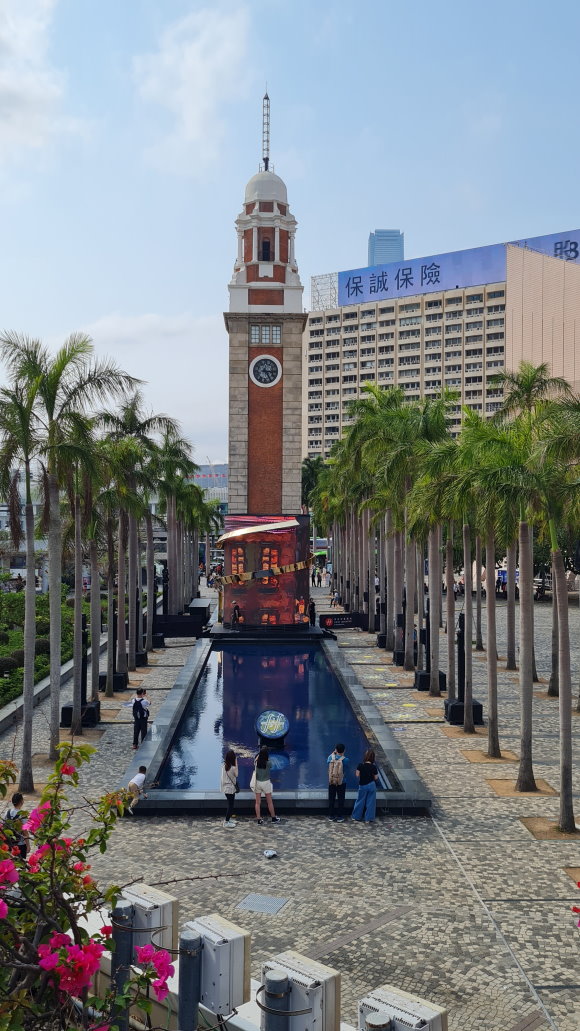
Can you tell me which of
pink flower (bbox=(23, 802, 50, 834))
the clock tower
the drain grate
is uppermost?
the clock tower

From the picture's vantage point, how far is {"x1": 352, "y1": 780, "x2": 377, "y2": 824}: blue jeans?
16641 mm

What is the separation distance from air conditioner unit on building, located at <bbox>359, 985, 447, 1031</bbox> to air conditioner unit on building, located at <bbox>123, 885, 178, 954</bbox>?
2.23 metres

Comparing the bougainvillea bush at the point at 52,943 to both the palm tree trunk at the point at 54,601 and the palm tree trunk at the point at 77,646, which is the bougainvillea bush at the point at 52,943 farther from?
the palm tree trunk at the point at 77,646

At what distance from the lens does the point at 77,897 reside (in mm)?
7027

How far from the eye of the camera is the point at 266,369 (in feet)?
159

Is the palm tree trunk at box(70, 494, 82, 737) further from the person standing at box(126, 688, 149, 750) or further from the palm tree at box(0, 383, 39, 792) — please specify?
→ the palm tree at box(0, 383, 39, 792)

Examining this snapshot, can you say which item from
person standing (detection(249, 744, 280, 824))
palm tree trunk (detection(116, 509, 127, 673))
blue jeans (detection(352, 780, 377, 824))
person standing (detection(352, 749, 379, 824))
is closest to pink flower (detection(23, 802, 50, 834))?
person standing (detection(249, 744, 280, 824))

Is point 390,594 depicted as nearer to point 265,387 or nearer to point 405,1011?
point 265,387

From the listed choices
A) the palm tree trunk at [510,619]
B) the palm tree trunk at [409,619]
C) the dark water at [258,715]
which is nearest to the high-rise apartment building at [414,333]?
the palm tree trunk at [409,619]

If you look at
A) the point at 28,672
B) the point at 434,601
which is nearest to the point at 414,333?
the point at 434,601

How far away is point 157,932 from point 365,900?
4784mm

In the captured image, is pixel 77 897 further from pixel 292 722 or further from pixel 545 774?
pixel 292 722

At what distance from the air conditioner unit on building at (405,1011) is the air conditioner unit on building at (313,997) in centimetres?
37

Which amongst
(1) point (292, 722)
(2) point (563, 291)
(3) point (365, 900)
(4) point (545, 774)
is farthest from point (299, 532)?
(2) point (563, 291)
